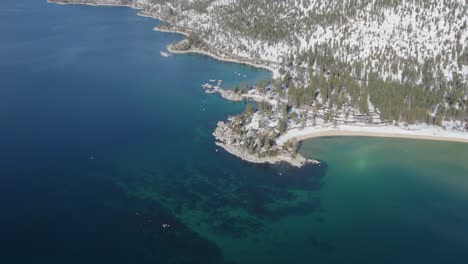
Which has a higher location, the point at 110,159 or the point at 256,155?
the point at 256,155

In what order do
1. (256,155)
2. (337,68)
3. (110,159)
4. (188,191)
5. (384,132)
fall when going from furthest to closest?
(337,68)
(384,132)
(256,155)
(110,159)
(188,191)

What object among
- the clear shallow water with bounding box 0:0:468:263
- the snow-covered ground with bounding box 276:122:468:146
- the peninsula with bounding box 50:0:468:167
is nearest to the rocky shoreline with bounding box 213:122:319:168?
the peninsula with bounding box 50:0:468:167

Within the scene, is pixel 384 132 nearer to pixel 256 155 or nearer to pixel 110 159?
pixel 256 155

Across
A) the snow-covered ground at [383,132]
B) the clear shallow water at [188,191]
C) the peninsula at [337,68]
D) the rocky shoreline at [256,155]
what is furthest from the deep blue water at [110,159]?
the snow-covered ground at [383,132]

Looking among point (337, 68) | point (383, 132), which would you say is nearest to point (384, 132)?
point (383, 132)

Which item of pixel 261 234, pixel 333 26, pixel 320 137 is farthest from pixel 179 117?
pixel 333 26

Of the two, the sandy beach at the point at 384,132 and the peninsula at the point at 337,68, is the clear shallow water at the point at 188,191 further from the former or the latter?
the peninsula at the point at 337,68
